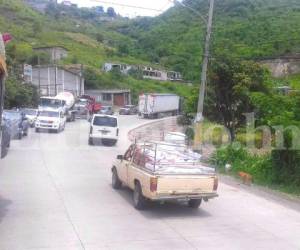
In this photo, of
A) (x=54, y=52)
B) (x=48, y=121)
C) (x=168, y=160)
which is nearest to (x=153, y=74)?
(x=54, y=52)

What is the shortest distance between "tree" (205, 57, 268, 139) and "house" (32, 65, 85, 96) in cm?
5335

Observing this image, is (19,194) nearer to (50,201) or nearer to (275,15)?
(50,201)

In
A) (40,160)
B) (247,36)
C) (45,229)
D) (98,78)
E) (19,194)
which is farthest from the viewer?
(98,78)

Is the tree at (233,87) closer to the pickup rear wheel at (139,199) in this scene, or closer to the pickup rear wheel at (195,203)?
the pickup rear wheel at (195,203)

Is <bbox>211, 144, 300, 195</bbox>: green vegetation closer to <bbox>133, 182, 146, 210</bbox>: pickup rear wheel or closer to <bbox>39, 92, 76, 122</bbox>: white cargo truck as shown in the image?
<bbox>133, 182, 146, 210</bbox>: pickup rear wheel

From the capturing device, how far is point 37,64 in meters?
88.2

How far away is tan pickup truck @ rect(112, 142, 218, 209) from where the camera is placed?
11977 mm

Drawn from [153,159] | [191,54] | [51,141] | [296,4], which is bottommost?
[51,141]

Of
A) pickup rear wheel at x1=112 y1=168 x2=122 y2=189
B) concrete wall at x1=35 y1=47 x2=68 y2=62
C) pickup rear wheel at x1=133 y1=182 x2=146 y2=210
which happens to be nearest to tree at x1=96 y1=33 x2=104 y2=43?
concrete wall at x1=35 y1=47 x2=68 y2=62

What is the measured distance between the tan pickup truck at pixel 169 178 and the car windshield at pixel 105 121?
691 inches

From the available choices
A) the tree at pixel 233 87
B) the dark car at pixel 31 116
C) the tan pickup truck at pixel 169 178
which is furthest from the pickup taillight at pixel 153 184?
the dark car at pixel 31 116

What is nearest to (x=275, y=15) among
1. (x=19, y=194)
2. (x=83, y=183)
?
(x=83, y=183)

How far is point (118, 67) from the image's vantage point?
339 ft

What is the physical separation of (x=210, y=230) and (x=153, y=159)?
8.74 ft
